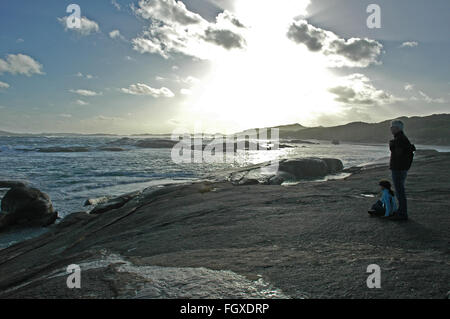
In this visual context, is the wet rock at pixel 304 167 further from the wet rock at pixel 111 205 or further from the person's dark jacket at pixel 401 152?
the person's dark jacket at pixel 401 152

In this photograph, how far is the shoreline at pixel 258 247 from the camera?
2.88 m

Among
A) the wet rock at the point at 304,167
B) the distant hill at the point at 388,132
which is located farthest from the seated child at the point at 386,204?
the distant hill at the point at 388,132

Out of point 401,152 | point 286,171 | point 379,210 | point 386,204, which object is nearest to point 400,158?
point 401,152

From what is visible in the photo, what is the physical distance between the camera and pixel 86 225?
790 cm

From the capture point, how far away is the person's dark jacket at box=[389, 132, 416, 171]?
4949 millimetres

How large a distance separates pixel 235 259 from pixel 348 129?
146 m

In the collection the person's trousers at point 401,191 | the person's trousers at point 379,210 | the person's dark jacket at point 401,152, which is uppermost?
the person's dark jacket at point 401,152

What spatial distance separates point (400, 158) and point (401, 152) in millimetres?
130

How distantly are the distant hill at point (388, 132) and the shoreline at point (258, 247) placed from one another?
86936 mm

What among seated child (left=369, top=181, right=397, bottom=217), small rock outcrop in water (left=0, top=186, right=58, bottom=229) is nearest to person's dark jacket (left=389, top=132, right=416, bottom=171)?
seated child (left=369, top=181, right=397, bottom=217)

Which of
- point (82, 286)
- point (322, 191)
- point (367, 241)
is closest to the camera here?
point (82, 286)

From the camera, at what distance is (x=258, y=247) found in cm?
416

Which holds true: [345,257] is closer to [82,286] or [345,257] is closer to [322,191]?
[82,286]
